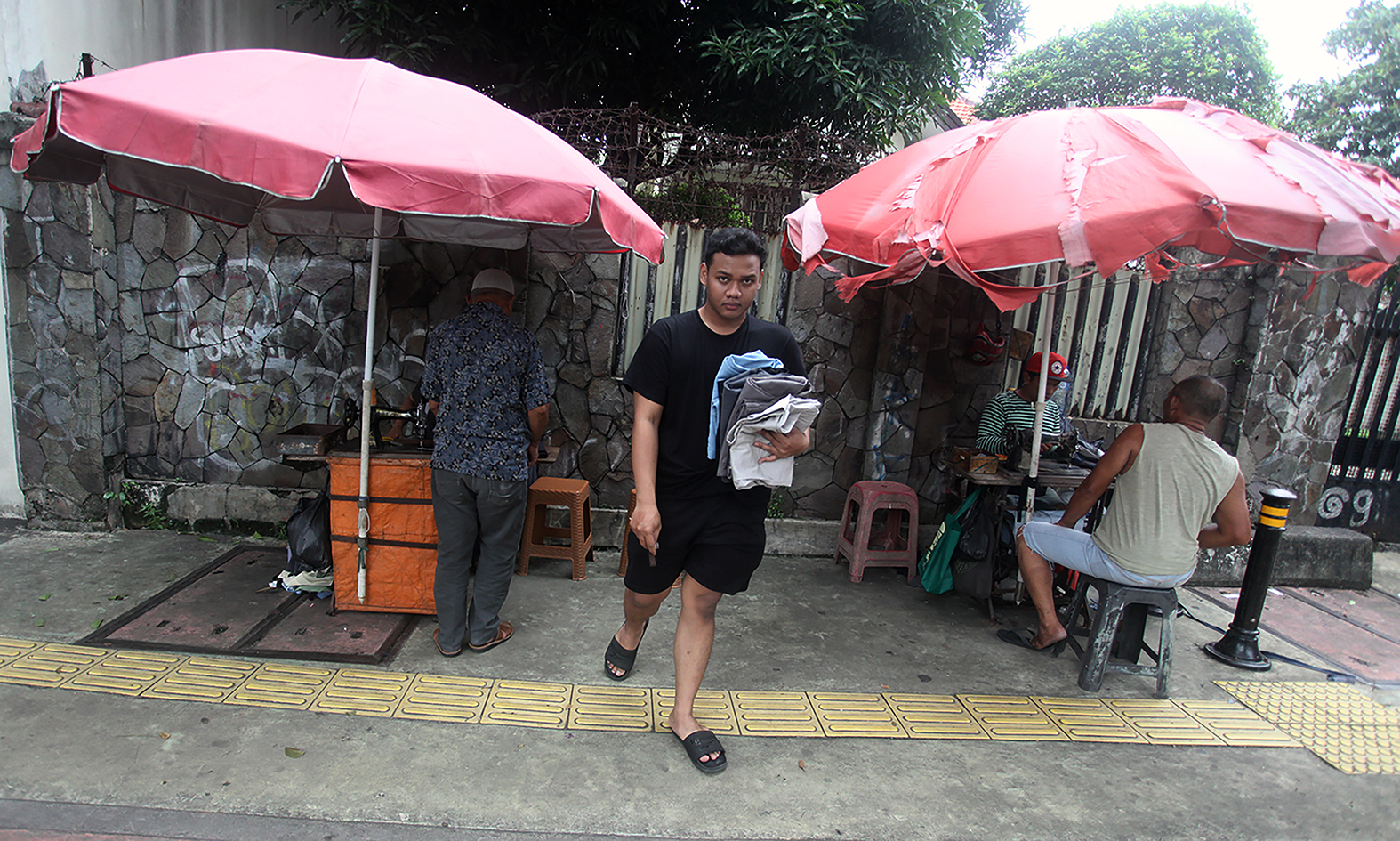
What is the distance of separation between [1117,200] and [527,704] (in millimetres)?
3304

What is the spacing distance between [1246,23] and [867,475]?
27588 millimetres

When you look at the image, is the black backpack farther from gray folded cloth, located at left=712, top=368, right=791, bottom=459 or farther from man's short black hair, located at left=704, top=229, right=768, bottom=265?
man's short black hair, located at left=704, top=229, right=768, bottom=265

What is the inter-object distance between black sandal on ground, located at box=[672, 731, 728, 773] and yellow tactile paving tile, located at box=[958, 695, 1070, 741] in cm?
134

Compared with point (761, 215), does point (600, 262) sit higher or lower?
lower

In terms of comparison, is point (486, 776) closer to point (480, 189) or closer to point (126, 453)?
point (480, 189)

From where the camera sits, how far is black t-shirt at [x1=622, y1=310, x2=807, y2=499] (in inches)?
114

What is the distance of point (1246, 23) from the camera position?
77.2 feet

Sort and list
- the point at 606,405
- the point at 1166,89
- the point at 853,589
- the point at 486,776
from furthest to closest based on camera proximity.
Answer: the point at 1166,89 → the point at 606,405 → the point at 853,589 → the point at 486,776

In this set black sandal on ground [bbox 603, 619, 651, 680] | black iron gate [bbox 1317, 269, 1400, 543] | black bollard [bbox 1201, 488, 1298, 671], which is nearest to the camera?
black sandal on ground [bbox 603, 619, 651, 680]

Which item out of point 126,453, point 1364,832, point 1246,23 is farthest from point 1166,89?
point 126,453

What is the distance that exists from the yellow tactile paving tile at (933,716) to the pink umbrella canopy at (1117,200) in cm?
197

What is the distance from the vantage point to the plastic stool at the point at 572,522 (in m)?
4.79

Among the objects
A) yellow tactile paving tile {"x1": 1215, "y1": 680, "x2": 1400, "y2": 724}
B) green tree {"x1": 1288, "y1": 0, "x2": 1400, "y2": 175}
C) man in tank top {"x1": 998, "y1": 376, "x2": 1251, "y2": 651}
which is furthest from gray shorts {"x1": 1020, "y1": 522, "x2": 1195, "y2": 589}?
green tree {"x1": 1288, "y1": 0, "x2": 1400, "y2": 175}

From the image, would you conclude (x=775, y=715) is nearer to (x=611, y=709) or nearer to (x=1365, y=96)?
(x=611, y=709)
